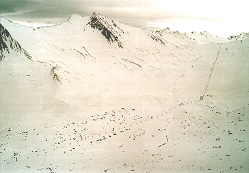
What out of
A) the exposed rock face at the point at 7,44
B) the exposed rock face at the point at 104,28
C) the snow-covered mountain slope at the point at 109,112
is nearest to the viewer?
the snow-covered mountain slope at the point at 109,112

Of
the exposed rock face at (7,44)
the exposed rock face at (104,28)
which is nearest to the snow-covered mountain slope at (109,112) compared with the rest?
the exposed rock face at (7,44)

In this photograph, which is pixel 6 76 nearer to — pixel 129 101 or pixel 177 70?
pixel 129 101

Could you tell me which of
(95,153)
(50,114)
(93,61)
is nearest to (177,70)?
(93,61)

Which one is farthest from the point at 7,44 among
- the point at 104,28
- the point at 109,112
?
the point at 104,28

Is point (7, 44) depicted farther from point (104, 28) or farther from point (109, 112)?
point (104, 28)

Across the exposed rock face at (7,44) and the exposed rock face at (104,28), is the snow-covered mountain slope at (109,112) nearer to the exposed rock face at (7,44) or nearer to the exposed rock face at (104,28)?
the exposed rock face at (7,44)

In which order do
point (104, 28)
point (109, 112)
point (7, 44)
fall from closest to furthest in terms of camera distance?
1. point (109, 112)
2. point (7, 44)
3. point (104, 28)
